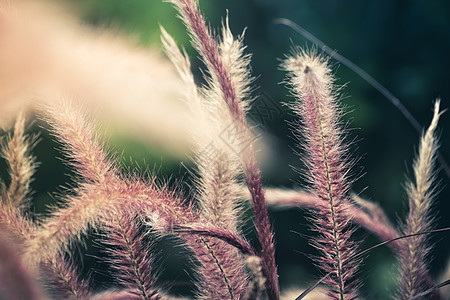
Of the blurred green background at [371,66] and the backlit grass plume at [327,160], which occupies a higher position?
the blurred green background at [371,66]

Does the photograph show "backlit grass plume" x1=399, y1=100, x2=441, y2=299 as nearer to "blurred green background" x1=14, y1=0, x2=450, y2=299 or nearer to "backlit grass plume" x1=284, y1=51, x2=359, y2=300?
"backlit grass plume" x1=284, y1=51, x2=359, y2=300

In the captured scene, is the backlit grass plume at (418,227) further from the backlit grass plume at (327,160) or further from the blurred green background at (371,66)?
the blurred green background at (371,66)

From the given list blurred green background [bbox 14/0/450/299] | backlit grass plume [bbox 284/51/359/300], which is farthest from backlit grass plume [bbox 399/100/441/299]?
blurred green background [bbox 14/0/450/299]

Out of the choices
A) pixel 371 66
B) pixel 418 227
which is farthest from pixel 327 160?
pixel 371 66

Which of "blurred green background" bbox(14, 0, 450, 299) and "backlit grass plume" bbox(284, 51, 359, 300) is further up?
"blurred green background" bbox(14, 0, 450, 299)

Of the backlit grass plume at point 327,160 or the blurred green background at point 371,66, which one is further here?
the blurred green background at point 371,66

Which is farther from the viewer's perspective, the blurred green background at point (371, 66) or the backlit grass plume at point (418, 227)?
the blurred green background at point (371, 66)

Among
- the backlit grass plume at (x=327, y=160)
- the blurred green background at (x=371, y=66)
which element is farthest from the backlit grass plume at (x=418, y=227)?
the blurred green background at (x=371, y=66)

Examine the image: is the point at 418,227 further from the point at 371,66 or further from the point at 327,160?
the point at 371,66
